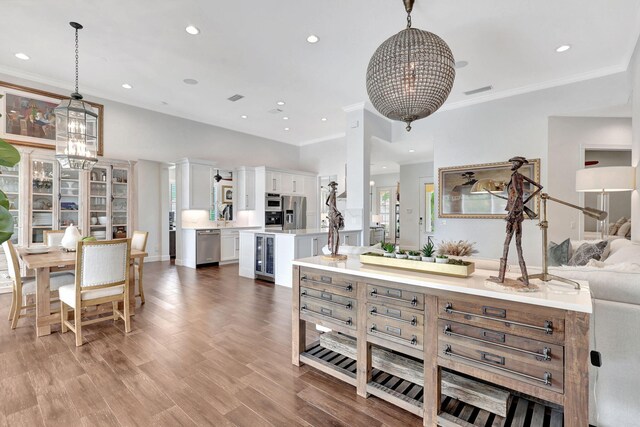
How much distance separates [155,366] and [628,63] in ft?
21.7

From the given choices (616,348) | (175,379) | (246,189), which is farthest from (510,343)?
(246,189)

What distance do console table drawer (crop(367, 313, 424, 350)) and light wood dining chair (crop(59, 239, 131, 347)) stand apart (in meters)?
2.54

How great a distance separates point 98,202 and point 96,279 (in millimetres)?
3745

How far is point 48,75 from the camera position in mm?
4887

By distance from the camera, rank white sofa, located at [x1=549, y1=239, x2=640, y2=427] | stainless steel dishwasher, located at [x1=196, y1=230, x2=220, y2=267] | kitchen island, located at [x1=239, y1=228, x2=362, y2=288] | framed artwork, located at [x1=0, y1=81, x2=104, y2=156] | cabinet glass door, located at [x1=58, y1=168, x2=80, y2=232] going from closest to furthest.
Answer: white sofa, located at [x1=549, y1=239, x2=640, y2=427], framed artwork, located at [x1=0, y1=81, x2=104, y2=156], kitchen island, located at [x1=239, y1=228, x2=362, y2=288], cabinet glass door, located at [x1=58, y1=168, x2=80, y2=232], stainless steel dishwasher, located at [x1=196, y1=230, x2=220, y2=267]

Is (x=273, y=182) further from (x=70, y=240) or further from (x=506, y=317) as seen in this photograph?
(x=506, y=317)

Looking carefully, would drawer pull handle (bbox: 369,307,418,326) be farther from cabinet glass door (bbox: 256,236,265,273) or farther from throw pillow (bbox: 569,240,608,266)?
cabinet glass door (bbox: 256,236,265,273)

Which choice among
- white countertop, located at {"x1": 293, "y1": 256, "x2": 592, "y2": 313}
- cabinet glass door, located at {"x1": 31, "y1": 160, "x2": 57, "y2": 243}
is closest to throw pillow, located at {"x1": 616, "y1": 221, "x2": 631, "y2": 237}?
white countertop, located at {"x1": 293, "y1": 256, "x2": 592, "y2": 313}

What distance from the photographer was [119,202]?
6.08 m

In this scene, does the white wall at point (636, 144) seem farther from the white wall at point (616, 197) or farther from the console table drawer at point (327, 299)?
the white wall at point (616, 197)

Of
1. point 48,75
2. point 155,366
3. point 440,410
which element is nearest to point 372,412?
point 440,410

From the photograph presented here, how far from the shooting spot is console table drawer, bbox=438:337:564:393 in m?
1.36

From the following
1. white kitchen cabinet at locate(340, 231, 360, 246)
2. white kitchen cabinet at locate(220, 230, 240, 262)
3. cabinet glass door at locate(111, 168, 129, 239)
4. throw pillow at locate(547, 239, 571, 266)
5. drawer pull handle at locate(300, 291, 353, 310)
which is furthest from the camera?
white kitchen cabinet at locate(220, 230, 240, 262)

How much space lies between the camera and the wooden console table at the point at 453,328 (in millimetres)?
1329
